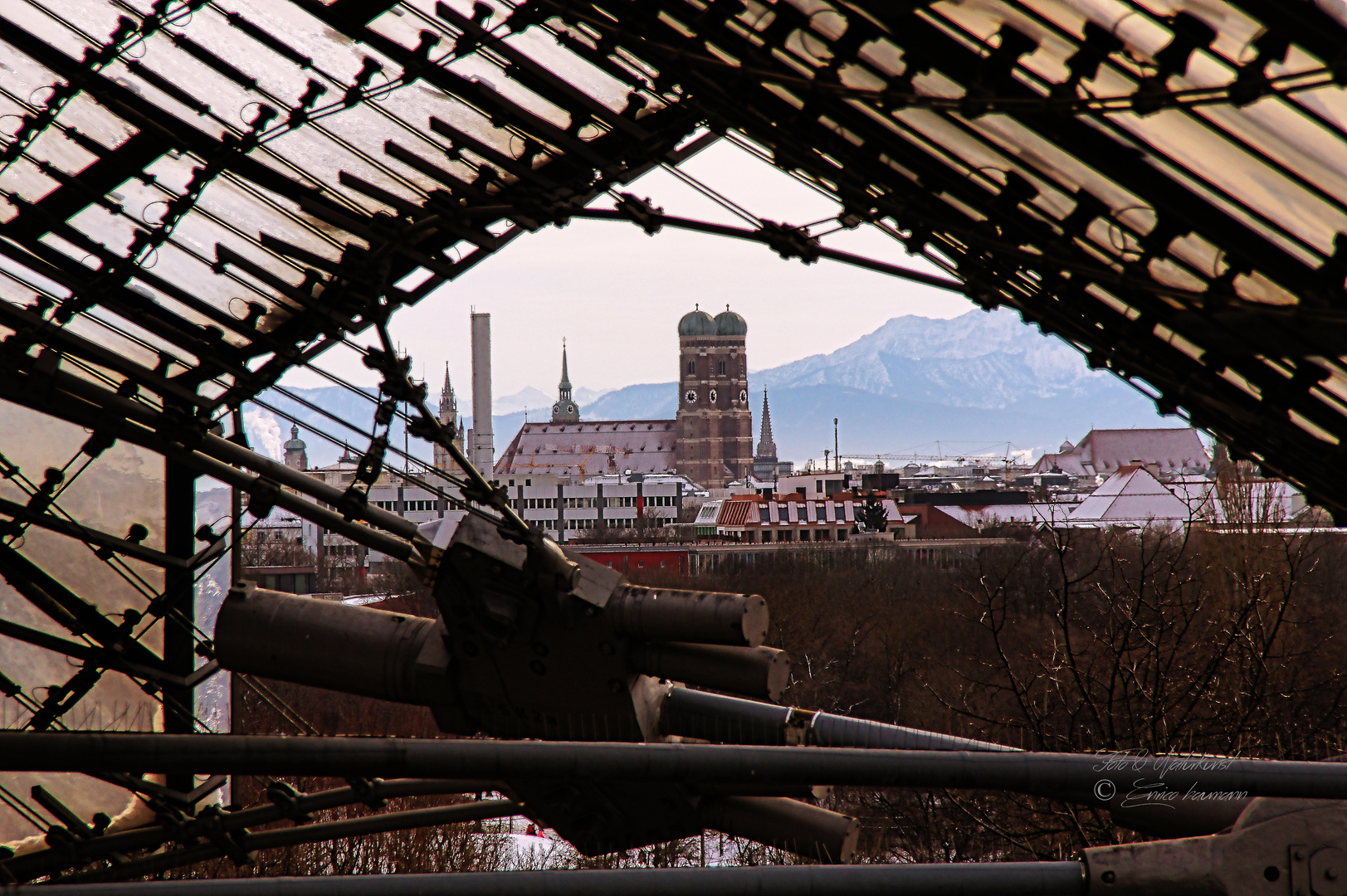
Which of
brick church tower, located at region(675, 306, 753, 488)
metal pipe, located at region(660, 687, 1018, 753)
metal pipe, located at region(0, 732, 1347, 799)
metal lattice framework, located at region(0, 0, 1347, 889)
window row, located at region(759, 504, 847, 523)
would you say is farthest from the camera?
brick church tower, located at region(675, 306, 753, 488)

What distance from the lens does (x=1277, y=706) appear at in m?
18.1

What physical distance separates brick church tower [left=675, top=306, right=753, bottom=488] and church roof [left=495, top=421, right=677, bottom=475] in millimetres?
5271

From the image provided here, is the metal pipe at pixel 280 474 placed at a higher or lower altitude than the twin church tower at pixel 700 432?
lower

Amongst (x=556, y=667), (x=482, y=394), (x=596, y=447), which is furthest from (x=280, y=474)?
(x=596, y=447)

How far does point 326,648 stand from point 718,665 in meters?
2.54

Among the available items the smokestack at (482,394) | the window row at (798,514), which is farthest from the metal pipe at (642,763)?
the smokestack at (482,394)

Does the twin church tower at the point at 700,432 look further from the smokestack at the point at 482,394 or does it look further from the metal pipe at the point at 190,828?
the metal pipe at the point at 190,828

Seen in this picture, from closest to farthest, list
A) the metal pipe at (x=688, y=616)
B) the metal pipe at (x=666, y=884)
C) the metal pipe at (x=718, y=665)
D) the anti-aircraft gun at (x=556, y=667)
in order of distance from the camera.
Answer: the metal pipe at (x=666, y=884) < the metal pipe at (x=688, y=616) < the metal pipe at (x=718, y=665) < the anti-aircraft gun at (x=556, y=667)

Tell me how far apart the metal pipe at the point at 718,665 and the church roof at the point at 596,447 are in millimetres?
160805

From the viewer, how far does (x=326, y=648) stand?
Answer: 7.56 m

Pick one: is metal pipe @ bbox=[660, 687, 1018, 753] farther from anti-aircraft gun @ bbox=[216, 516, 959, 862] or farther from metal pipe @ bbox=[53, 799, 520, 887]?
metal pipe @ bbox=[53, 799, 520, 887]

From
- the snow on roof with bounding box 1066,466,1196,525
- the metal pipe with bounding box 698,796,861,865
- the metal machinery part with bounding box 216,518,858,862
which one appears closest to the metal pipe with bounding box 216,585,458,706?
the metal machinery part with bounding box 216,518,858,862

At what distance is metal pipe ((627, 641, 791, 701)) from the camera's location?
6504mm

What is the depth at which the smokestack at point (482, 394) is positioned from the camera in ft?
339
